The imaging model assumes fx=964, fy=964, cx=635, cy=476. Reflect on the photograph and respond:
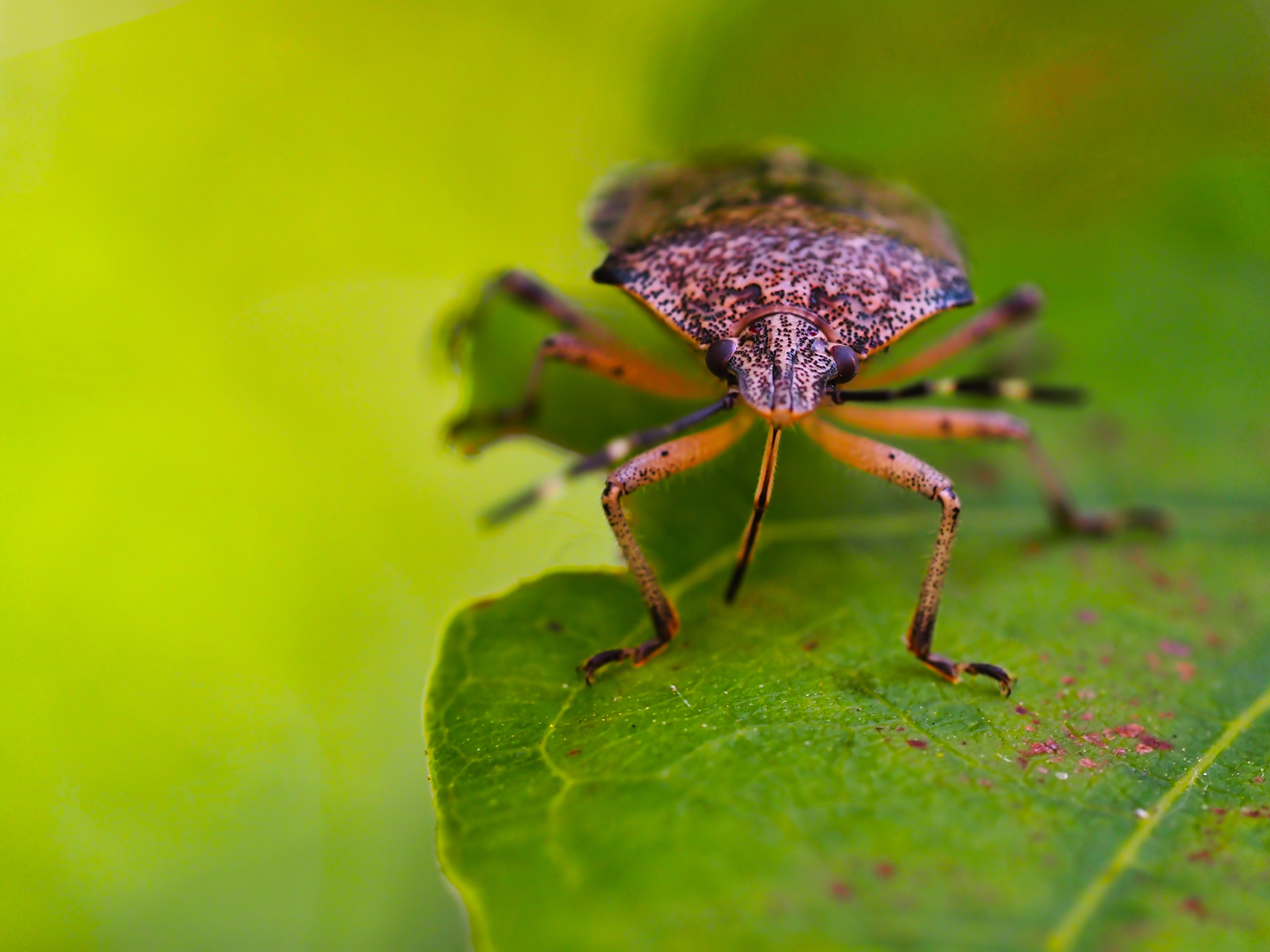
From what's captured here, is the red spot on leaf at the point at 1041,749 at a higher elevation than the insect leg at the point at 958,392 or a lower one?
lower

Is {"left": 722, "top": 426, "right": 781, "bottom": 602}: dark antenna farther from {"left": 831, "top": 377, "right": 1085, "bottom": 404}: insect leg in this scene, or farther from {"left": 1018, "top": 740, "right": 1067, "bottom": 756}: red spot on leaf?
{"left": 1018, "top": 740, "right": 1067, "bottom": 756}: red spot on leaf

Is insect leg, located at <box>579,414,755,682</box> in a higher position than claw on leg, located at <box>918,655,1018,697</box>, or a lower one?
higher

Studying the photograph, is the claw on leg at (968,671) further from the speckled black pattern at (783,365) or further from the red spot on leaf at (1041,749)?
the speckled black pattern at (783,365)

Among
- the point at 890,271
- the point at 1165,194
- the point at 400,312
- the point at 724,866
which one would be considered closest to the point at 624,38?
the point at 400,312

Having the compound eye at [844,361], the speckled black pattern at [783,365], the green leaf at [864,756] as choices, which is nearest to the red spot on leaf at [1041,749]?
the green leaf at [864,756]

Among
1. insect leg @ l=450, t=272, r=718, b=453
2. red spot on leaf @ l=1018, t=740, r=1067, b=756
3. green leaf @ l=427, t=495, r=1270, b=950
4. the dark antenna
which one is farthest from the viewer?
insect leg @ l=450, t=272, r=718, b=453

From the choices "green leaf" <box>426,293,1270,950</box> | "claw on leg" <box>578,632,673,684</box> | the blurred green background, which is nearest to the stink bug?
"claw on leg" <box>578,632,673,684</box>
